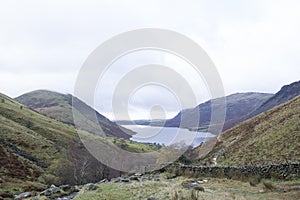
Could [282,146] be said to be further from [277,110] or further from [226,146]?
[277,110]

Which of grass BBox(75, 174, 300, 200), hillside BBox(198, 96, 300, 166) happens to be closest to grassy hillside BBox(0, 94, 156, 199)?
hillside BBox(198, 96, 300, 166)

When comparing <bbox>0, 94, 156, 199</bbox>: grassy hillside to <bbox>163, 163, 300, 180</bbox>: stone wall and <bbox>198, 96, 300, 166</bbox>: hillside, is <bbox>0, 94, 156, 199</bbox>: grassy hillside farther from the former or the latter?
<bbox>198, 96, 300, 166</bbox>: hillside

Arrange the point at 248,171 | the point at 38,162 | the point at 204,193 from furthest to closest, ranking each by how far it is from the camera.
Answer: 1. the point at 38,162
2. the point at 248,171
3. the point at 204,193

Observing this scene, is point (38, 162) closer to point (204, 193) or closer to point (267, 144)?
point (267, 144)

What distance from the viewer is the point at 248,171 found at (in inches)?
905

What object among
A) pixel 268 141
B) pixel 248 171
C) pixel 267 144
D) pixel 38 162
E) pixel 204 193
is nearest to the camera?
pixel 204 193

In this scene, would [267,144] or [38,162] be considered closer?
[267,144]

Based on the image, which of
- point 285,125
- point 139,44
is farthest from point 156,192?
point 285,125

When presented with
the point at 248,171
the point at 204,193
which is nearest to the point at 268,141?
the point at 248,171

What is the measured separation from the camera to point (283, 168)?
21.0 metres

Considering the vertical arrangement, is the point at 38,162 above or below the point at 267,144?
below

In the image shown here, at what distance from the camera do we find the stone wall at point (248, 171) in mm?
20577

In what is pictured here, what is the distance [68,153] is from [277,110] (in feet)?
194

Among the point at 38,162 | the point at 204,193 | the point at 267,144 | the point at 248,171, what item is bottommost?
the point at 38,162
